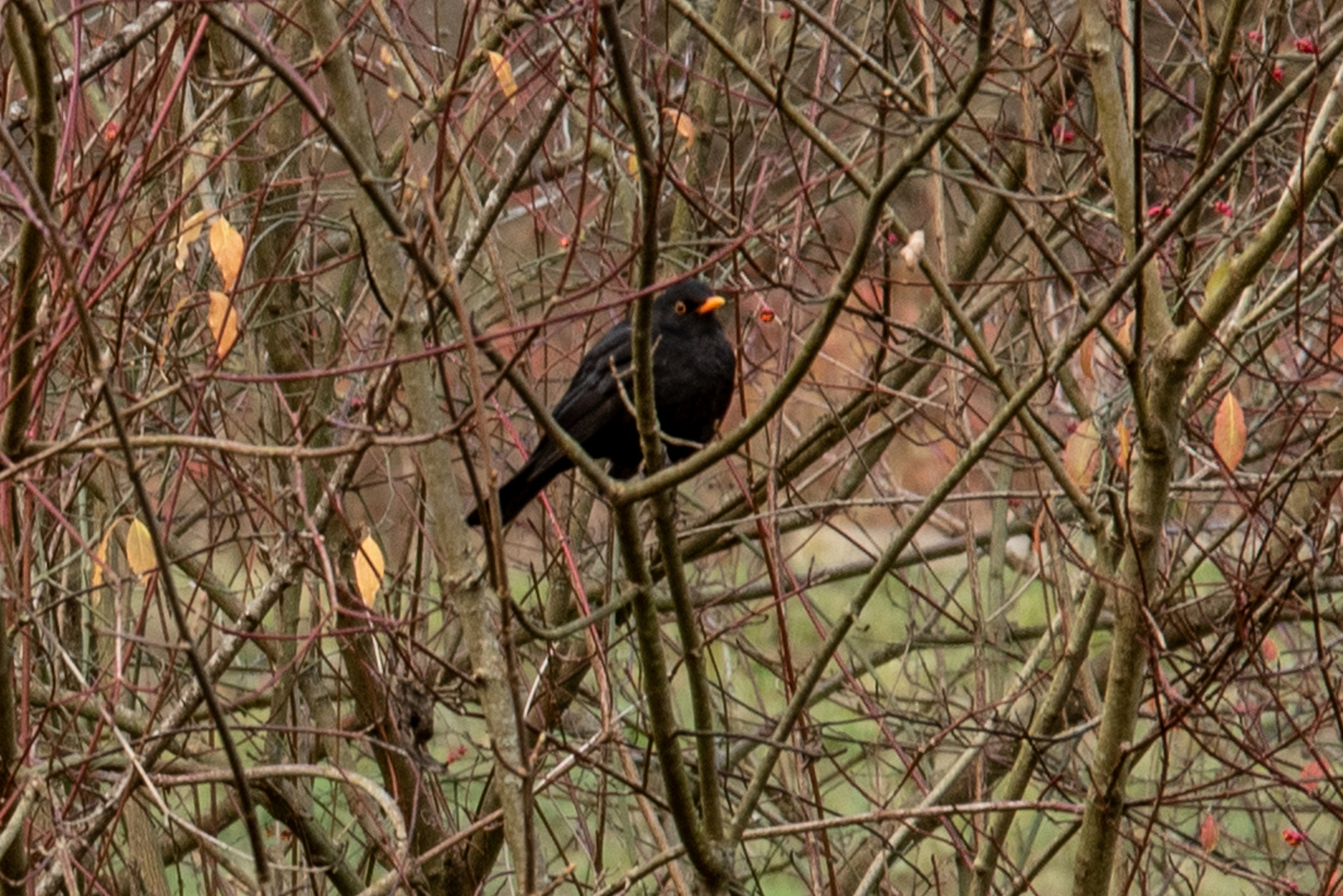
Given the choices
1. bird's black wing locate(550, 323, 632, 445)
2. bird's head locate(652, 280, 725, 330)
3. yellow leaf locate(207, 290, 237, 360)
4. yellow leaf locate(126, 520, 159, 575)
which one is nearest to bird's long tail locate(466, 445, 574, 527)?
bird's black wing locate(550, 323, 632, 445)

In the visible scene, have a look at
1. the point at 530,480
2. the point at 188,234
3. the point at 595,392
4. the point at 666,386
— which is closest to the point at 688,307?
the point at 666,386

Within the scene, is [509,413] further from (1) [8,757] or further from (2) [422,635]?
(1) [8,757]

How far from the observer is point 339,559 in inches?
203

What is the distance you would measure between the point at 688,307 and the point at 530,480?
0.74 meters

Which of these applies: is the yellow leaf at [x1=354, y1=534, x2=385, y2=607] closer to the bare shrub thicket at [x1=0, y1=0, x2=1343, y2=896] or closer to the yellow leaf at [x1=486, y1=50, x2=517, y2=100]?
the bare shrub thicket at [x1=0, y1=0, x2=1343, y2=896]

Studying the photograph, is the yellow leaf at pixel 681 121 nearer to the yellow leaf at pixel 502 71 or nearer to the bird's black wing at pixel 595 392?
the yellow leaf at pixel 502 71

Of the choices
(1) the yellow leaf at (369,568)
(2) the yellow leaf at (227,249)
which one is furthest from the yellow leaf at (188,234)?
(1) the yellow leaf at (369,568)

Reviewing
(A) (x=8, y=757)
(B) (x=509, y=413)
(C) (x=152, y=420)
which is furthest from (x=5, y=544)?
(B) (x=509, y=413)

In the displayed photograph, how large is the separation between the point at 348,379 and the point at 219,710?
338 centimetres

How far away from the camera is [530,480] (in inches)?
203

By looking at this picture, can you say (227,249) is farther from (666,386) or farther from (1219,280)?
(666,386)

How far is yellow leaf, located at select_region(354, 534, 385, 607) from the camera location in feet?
11.4

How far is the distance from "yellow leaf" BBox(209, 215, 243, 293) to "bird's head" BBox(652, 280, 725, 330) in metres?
2.03

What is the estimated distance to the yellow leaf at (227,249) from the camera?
3281 mm
